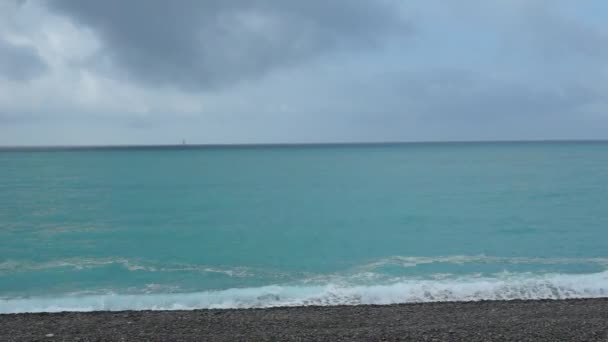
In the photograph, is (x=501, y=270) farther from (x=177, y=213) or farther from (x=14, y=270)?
(x=177, y=213)

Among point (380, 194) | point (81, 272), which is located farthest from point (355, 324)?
point (380, 194)

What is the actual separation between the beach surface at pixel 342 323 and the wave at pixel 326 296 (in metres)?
2.05

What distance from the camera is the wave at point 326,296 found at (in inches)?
604

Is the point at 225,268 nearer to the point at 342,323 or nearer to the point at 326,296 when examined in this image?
the point at 326,296

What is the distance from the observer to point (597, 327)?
11055 millimetres

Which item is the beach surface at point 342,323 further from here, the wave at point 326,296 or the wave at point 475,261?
the wave at point 475,261

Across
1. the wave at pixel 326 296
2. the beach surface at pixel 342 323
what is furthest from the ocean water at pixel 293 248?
the beach surface at pixel 342 323

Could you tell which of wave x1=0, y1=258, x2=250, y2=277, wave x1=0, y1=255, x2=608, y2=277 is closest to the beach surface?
wave x1=0, y1=258, x2=250, y2=277

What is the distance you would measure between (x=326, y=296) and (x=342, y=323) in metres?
4.34

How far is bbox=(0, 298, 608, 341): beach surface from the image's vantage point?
10.6 metres

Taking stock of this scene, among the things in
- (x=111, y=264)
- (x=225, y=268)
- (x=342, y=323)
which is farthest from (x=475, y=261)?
(x=111, y=264)

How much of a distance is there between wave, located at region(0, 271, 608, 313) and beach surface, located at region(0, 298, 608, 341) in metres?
2.05

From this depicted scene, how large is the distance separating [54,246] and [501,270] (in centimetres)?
1957

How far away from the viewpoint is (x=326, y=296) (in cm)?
1603
